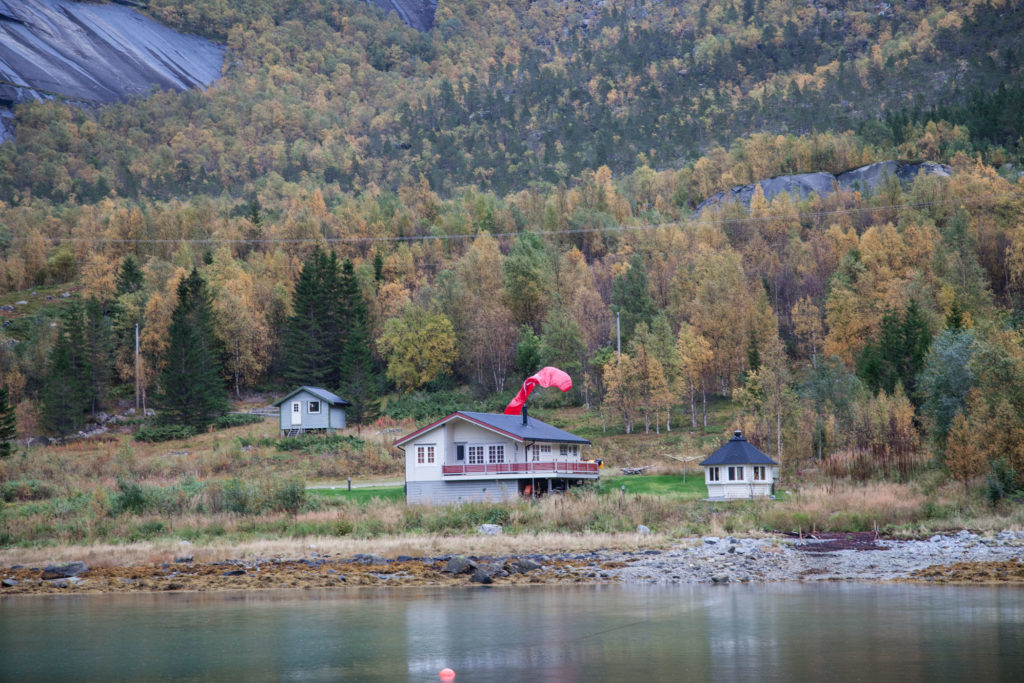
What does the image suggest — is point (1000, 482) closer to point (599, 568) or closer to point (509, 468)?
point (599, 568)

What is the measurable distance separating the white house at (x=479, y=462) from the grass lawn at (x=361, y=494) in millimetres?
1075

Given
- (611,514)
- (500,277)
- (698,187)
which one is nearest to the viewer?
(611,514)

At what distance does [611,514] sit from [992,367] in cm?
1768

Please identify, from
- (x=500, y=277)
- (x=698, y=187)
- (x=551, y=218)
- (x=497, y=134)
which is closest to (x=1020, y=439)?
(x=500, y=277)

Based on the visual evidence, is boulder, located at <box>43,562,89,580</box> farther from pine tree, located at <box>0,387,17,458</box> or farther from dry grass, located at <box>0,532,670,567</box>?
pine tree, located at <box>0,387,17,458</box>

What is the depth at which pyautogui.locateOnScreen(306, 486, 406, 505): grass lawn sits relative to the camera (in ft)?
153

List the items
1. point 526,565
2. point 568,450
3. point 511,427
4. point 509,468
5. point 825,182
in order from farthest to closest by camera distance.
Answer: point 825,182 → point 568,450 → point 511,427 → point 509,468 → point 526,565

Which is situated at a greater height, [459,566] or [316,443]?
[316,443]

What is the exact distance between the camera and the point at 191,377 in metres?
81.5

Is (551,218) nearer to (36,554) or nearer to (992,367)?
(992,367)

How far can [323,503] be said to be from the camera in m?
44.8

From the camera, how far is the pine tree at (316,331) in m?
90.2

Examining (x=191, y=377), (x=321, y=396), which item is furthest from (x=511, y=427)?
(x=191, y=377)

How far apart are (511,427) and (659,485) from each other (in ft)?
27.7
